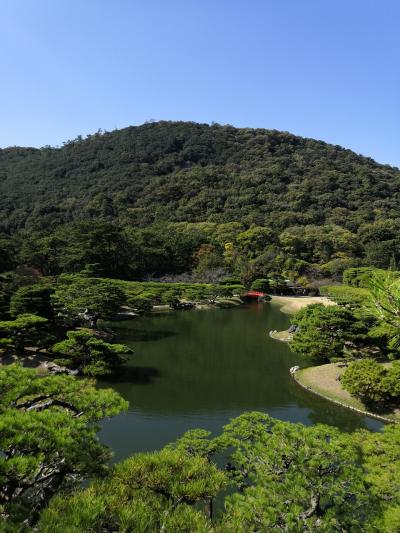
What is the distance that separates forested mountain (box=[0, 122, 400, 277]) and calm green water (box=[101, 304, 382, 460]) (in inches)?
873

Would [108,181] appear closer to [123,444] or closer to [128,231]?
[128,231]

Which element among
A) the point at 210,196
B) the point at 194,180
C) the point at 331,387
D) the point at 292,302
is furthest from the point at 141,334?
the point at 194,180

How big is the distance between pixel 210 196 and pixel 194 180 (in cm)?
742

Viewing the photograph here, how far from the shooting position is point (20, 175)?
294 ft

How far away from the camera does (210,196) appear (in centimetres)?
7650

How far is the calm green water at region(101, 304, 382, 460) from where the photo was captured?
41.6 feet

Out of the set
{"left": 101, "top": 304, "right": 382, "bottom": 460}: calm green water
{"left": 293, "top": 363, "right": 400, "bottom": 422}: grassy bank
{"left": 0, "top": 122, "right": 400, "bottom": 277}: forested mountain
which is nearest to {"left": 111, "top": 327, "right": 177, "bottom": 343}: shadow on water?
{"left": 101, "top": 304, "right": 382, "bottom": 460}: calm green water

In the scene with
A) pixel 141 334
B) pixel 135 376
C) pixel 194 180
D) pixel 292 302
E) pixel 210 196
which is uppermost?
pixel 194 180

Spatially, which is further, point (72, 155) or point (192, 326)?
point (72, 155)

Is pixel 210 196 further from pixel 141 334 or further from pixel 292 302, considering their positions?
pixel 141 334

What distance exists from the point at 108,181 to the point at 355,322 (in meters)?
76.0

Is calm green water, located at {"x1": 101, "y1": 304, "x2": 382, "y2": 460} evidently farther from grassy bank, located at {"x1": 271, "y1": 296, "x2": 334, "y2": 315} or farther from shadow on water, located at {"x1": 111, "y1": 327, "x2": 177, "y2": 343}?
grassy bank, located at {"x1": 271, "y1": 296, "x2": 334, "y2": 315}

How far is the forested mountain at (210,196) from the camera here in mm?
52688

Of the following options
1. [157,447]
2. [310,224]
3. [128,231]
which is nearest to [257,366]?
[157,447]
